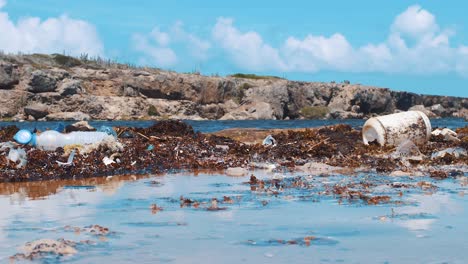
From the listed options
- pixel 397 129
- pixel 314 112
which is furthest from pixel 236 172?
pixel 314 112

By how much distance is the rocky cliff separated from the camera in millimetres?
84938

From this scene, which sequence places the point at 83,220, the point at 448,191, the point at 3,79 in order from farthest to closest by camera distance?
the point at 3,79 < the point at 448,191 < the point at 83,220

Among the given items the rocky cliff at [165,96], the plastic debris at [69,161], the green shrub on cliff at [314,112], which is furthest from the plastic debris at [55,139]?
the green shrub on cliff at [314,112]

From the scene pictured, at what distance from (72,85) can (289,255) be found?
279 feet

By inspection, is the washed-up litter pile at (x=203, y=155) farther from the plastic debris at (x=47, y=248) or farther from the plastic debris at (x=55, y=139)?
the plastic debris at (x=47, y=248)

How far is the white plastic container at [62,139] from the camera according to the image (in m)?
15.3

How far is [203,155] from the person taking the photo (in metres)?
15.4

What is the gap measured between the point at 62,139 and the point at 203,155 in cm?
357

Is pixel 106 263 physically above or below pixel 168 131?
below

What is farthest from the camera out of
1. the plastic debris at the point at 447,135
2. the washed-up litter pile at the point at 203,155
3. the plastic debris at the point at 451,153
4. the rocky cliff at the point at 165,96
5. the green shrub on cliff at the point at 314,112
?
the green shrub on cliff at the point at 314,112

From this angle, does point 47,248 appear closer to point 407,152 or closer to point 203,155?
point 203,155

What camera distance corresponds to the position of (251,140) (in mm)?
20359

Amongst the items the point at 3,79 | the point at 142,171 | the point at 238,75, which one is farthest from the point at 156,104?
the point at 142,171

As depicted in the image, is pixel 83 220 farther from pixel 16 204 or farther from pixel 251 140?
pixel 251 140
